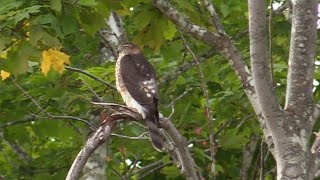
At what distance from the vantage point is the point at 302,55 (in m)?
3.97

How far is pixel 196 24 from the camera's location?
4.90 m

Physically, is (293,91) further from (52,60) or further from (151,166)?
(151,166)

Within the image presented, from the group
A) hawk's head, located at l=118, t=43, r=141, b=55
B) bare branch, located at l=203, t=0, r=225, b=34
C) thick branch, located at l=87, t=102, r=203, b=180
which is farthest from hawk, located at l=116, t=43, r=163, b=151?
thick branch, located at l=87, t=102, r=203, b=180

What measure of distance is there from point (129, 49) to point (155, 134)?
105cm

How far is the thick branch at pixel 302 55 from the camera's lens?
13.0 ft

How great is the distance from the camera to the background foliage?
499cm

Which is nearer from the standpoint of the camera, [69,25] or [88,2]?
[88,2]

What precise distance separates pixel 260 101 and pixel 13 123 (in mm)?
3413

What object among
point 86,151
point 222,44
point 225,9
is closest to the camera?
point 86,151

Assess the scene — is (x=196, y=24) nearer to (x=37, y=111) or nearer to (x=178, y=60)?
(x=178, y=60)

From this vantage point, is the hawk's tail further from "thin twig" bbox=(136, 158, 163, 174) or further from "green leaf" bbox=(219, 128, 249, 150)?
"thin twig" bbox=(136, 158, 163, 174)

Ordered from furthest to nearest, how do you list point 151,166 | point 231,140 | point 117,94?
point 151,166 < point 231,140 < point 117,94

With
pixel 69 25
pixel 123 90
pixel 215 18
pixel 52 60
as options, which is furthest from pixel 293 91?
pixel 123 90

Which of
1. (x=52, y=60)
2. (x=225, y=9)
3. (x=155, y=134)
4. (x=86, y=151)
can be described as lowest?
(x=86, y=151)
